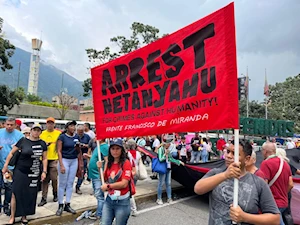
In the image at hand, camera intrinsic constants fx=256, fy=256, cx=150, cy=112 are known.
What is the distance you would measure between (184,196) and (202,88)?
18.6 ft

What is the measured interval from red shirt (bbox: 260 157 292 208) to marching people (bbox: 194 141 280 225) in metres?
1.49

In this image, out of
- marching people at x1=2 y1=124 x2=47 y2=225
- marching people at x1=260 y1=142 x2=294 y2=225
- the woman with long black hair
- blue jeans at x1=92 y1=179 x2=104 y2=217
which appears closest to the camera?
the woman with long black hair

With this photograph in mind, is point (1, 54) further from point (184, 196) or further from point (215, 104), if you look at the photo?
point (215, 104)

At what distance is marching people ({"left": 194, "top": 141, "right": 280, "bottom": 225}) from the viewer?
6.36 ft

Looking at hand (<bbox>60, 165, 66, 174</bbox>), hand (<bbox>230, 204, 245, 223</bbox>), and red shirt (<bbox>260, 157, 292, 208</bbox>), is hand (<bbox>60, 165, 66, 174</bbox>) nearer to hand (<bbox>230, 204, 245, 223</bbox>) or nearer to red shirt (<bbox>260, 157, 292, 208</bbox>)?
red shirt (<bbox>260, 157, 292, 208</bbox>)

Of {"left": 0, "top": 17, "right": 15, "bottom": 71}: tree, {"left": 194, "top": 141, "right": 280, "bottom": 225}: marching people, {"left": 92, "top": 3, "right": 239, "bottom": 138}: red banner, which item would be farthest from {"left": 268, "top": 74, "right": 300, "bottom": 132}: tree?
{"left": 194, "top": 141, "right": 280, "bottom": 225}: marching people

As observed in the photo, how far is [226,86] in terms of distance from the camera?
230 centimetres

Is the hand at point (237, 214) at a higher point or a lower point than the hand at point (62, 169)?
higher

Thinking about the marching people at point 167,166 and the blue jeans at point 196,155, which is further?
the blue jeans at point 196,155

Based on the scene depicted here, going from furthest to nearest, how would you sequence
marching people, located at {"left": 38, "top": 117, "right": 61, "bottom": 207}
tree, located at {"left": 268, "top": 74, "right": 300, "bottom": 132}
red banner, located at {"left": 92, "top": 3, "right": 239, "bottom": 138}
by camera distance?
tree, located at {"left": 268, "top": 74, "right": 300, "bottom": 132} < marching people, located at {"left": 38, "top": 117, "right": 61, "bottom": 207} < red banner, located at {"left": 92, "top": 3, "right": 239, "bottom": 138}

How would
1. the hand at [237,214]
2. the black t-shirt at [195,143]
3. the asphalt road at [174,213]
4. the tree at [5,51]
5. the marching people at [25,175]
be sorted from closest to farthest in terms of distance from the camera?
the hand at [237,214] < the marching people at [25,175] < the asphalt road at [174,213] < the black t-shirt at [195,143] < the tree at [5,51]

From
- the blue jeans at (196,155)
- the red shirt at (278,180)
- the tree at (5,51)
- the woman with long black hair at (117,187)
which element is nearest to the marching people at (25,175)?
the woman with long black hair at (117,187)

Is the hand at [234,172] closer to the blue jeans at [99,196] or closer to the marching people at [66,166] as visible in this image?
the blue jeans at [99,196]

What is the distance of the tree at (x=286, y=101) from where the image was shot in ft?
135
